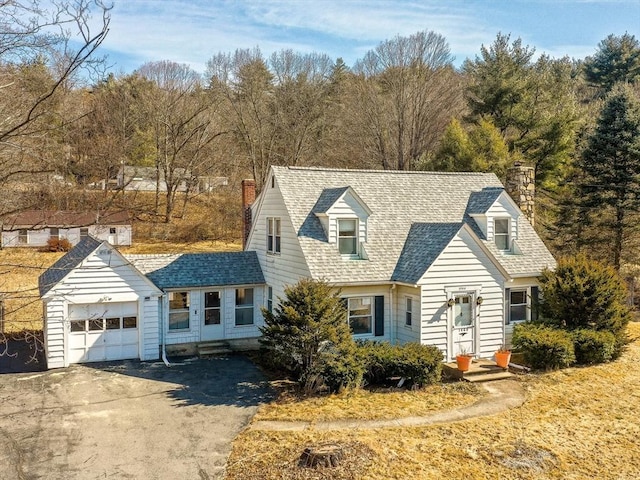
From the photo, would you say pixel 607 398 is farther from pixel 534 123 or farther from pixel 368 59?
pixel 368 59

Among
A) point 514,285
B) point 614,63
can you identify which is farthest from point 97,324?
point 614,63

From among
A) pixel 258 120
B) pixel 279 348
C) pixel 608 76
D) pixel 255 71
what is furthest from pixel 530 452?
pixel 608 76

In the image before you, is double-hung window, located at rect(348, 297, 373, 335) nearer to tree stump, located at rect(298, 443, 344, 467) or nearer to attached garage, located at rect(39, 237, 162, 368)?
attached garage, located at rect(39, 237, 162, 368)

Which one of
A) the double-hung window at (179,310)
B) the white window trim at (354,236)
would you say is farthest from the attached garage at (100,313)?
the white window trim at (354,236)

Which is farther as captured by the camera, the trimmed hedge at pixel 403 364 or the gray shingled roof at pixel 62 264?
the gray shingled roof at pixel 62 264

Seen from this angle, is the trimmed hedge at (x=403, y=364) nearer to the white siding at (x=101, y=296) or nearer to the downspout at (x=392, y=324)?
the downspout at (x=392, y=324)
